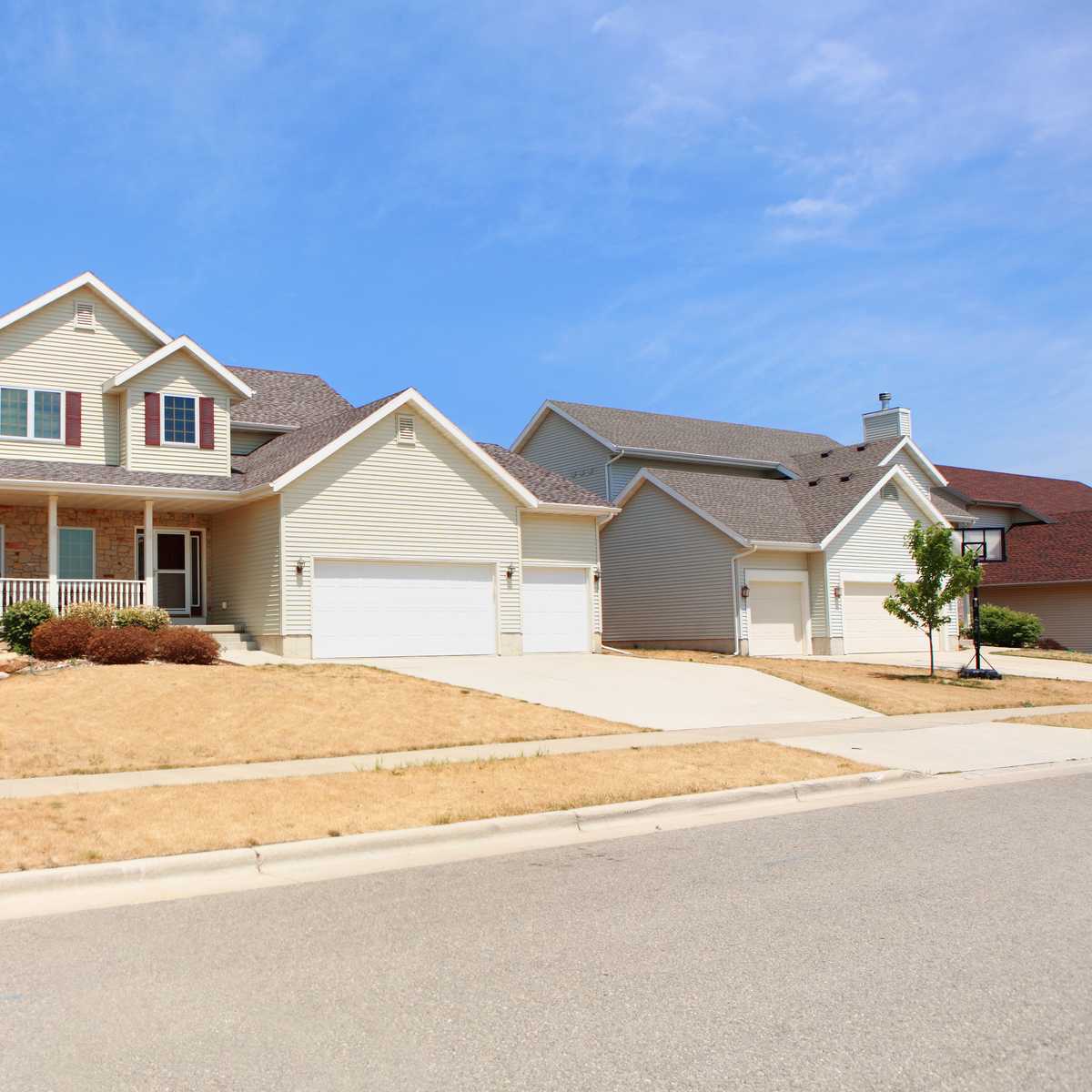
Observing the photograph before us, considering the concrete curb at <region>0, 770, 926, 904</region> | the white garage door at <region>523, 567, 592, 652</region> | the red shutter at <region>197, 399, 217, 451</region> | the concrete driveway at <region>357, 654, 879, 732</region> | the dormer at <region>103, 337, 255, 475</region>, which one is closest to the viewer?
the concrete curb at <region>0, 770, 926, 904</region>

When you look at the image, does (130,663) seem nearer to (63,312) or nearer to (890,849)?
(63,312)

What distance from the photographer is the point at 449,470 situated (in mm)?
25391

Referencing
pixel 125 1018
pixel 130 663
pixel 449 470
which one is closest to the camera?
pixel 125 1018

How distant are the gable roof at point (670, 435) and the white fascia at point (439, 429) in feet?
28.2

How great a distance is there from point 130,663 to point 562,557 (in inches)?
449

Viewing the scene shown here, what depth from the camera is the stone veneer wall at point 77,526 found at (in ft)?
77.0

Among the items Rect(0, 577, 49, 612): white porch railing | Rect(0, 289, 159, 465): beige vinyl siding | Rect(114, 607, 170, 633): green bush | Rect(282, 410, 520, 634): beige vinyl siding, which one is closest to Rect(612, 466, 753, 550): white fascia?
Rect(282, 410, 520, 634): beige vinyl siding

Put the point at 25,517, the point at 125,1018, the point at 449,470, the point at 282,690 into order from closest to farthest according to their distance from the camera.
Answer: the point at 125,1018, the point at 282,690, the point at 25,517, the point at 449,470

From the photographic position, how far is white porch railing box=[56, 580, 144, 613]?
74.0 ft

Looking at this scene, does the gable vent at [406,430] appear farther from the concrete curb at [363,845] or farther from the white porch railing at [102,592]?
the concrete curb at [363,845]

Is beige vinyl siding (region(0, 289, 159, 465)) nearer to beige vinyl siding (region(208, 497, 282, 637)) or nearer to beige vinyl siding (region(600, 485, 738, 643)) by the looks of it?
beige vinyl siding (region(208, 497, 282, 637))

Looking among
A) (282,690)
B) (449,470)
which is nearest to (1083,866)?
(282,690)

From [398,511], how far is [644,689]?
7.55 metres

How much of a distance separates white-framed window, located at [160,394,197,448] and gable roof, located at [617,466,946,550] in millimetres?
12718
